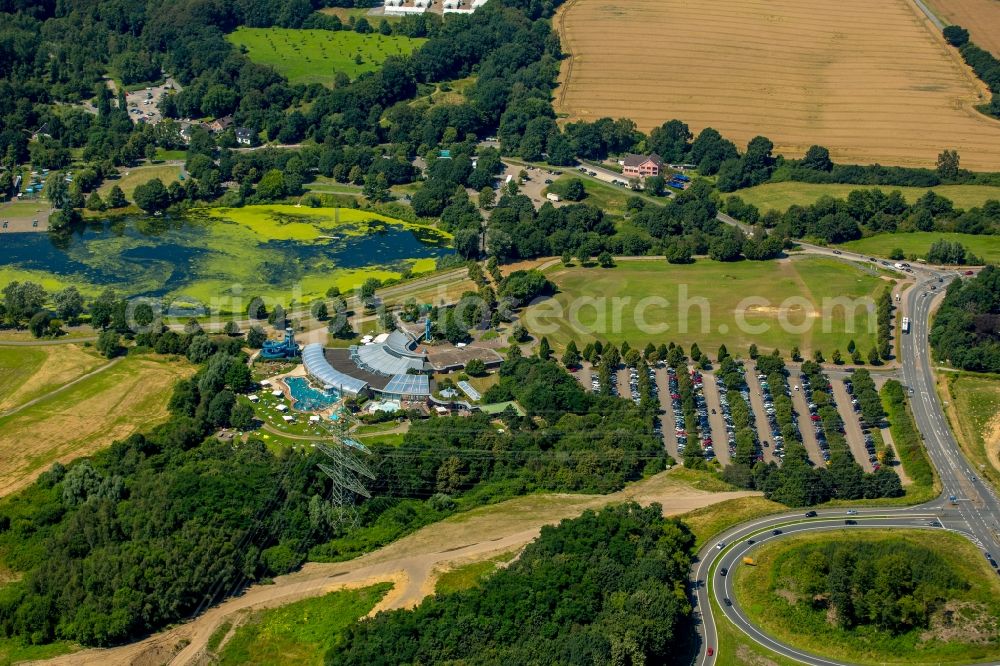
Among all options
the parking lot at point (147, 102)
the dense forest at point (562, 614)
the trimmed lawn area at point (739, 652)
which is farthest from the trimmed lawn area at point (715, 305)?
the parking lot at point (147, 102)

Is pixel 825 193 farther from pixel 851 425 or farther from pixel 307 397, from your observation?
pixel 307 397

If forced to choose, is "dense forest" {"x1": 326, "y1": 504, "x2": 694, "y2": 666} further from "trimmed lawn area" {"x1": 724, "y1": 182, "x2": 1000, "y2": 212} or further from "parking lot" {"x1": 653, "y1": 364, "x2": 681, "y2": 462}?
"trimmed lawn area" {"x1": 724, "y1": 182, "x2": 1000, "y2": 212}

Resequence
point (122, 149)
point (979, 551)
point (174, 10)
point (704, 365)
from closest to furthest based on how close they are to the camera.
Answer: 1. point (979, 551)
2. point (704, 365)
3. point (122, 149)
4. point (174, 10)

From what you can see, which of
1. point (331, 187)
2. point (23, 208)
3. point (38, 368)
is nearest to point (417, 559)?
point (38, 368)

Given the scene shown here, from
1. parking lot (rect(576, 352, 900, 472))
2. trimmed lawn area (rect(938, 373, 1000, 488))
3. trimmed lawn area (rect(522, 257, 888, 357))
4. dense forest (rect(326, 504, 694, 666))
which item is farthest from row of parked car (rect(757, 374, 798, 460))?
dense forest (rect(326, 504, 694, 666))

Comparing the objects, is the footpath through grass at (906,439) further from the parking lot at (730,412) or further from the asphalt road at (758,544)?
the asphalt road at (758,544)

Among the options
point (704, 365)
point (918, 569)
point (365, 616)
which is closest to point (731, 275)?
point (704, 365)

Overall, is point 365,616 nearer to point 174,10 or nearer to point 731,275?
point 731,275

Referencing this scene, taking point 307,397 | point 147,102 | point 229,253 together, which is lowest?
point 307,397
